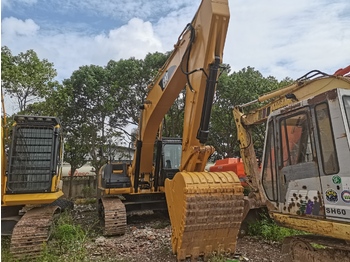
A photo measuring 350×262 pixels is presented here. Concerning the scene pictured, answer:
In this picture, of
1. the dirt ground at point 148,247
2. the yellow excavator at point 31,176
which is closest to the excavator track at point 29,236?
the yellow excavator at point 31,176

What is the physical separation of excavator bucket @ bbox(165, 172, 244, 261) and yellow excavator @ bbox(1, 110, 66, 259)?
2490 millimetres

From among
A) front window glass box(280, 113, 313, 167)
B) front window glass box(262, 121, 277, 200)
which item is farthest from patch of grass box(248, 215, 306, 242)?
front window glass box(280, 113, 313, 167)

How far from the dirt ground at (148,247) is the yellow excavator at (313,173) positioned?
53.6 inches

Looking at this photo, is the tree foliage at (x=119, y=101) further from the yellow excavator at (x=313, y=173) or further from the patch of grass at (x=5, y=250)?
the yellow excavator at (x=313, y=173)

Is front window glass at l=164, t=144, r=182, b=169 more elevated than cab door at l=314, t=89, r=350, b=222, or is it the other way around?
front window glass at l=164, t=144, r=182, b=169

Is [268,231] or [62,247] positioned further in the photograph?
[268,231]

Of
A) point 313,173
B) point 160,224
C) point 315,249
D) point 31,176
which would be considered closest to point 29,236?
point 31,176

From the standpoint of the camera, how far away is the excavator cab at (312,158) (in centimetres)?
288

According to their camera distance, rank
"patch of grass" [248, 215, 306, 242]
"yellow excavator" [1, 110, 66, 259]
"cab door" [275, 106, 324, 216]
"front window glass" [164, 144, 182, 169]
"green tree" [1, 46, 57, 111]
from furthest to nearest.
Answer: "green tree" [1, 46, 57, 111], "front window glass" [164, 144, 182, 169], "patch of grass" [248, 215, 306, 242], "yellow excavator" [1, 110, 66, 259], "cab door" [275, 106, 324, 216]

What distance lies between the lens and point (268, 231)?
21.2 feet

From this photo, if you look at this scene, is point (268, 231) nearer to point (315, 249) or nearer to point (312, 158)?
point (315, 249)

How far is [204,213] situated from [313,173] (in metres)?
1.74

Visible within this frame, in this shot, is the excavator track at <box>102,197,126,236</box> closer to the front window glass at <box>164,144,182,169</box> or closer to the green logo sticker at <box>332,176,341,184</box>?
the front window glass at <box>164,144,182,169</box>

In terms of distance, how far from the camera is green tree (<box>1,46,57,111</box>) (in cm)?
1184
